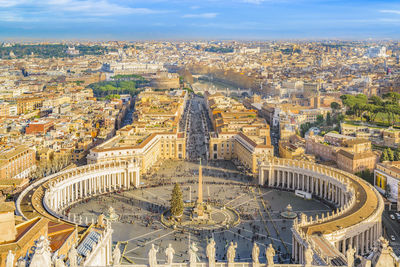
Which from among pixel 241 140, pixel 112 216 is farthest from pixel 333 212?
pixel 241 140

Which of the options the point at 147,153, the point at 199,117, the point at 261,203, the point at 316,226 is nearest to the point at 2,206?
the point at 316,226

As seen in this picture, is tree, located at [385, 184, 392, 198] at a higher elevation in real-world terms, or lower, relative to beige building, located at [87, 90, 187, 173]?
lower

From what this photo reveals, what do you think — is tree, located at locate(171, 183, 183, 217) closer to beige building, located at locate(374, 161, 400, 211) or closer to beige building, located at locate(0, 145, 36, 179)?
beige building, located at locate(374, 161, 400, 211)

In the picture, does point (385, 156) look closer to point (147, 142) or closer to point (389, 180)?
point (389, 180)

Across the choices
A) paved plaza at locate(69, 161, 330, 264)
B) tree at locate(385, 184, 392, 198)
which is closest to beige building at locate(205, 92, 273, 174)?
paved plaza at locate(69, 161, 330, 264)

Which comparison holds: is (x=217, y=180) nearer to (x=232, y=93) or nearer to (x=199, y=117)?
(x=199, y=117)
